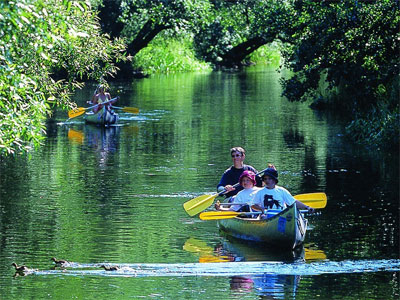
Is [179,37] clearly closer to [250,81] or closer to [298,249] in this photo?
[250,81]

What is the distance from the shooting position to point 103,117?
108 ft

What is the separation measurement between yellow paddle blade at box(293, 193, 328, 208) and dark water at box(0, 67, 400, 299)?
1.33 feet

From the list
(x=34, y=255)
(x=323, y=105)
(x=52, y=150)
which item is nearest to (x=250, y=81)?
(x=323, y=105)

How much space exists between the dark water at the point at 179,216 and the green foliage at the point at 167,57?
27.0 m

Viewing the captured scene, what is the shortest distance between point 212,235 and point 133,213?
2.10 m

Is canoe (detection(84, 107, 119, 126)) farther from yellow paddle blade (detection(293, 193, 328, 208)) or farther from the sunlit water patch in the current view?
the sunlit water patch

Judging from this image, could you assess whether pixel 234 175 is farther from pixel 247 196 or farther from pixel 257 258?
pixel 257 258

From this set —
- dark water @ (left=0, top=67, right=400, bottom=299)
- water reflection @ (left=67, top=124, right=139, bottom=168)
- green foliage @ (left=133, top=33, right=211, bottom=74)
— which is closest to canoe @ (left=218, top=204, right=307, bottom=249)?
dark water @ (left=0, top=67, right=400, bottom=299)

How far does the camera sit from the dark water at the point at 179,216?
12.4 meters

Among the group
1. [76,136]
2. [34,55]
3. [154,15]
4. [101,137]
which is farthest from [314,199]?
[154,15]

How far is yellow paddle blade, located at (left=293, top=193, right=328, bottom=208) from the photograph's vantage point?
1642 cm

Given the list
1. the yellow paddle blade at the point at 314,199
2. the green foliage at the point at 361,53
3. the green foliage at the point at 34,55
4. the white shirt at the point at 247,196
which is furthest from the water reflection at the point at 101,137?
the white shirt at the point at 247,196

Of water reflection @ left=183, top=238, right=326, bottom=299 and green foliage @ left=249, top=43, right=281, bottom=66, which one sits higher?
green foliage @ left=249, top=43, right=281, bottom=66

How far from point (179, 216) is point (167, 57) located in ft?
152
